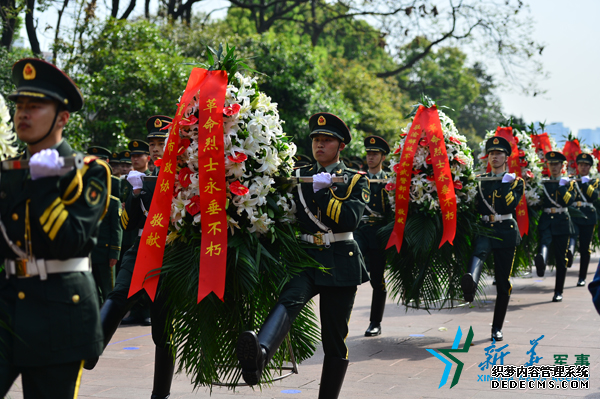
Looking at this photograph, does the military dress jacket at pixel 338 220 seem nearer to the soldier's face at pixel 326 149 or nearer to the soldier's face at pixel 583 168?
the soldier's face at pixel 326 149

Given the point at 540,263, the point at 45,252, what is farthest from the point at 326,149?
the point at 540,263

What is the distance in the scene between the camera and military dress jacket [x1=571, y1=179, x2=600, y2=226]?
12.3m

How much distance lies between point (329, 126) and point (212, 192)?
1122 millimetres

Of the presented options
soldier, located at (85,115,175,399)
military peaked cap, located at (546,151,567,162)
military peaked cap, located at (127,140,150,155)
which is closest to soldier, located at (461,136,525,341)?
soldier, located at (85,115,175,399)

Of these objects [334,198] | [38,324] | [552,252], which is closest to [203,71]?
[334,198]

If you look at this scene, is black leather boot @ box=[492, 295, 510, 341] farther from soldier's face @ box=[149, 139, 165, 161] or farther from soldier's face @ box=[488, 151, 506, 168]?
soldier's face @ box=[149, 139, 165, 161]

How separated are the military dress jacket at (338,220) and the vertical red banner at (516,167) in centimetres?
519

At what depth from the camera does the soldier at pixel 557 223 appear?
35.9 ft

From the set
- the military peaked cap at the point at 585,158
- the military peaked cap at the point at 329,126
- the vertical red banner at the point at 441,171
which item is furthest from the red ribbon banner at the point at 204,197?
the military peaked cap at the point at 585,158

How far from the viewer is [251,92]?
15.7 ft

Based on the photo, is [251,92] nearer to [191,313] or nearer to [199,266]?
[199,266]

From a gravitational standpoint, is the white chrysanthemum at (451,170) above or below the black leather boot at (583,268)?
above

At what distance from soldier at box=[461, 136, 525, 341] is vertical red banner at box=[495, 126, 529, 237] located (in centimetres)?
162

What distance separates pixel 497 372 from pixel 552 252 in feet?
20.1
